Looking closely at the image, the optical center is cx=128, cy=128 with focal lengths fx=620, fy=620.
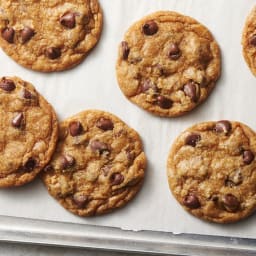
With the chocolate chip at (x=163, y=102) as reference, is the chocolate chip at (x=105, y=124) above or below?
below

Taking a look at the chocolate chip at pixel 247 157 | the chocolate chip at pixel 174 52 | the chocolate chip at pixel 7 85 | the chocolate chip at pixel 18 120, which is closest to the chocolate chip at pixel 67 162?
the chocolate chip at pixel 18 120

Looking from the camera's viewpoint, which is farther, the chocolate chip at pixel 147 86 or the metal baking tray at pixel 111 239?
the chocolate chip at pixel 147 86

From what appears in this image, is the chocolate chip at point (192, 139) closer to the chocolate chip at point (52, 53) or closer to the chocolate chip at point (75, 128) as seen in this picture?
the chocolate chip at point (75, 128)

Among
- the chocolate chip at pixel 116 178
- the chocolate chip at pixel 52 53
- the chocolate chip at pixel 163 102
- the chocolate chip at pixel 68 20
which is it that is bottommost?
the chocolate chip at pixel 116 178

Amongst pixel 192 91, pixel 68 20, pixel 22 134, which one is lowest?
pixel 22 134

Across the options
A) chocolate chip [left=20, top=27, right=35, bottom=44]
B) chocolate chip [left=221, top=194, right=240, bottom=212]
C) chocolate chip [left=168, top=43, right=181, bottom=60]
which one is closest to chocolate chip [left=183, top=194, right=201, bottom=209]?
chocolate chip [left=221, top=194, right=240, bottom=212]

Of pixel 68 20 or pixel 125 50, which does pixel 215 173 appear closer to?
pixel 125 50

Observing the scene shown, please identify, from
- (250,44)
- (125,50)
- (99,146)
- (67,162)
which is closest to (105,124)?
(99,146)

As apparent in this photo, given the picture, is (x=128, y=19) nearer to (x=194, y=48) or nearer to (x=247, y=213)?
(x=194, y=48)
